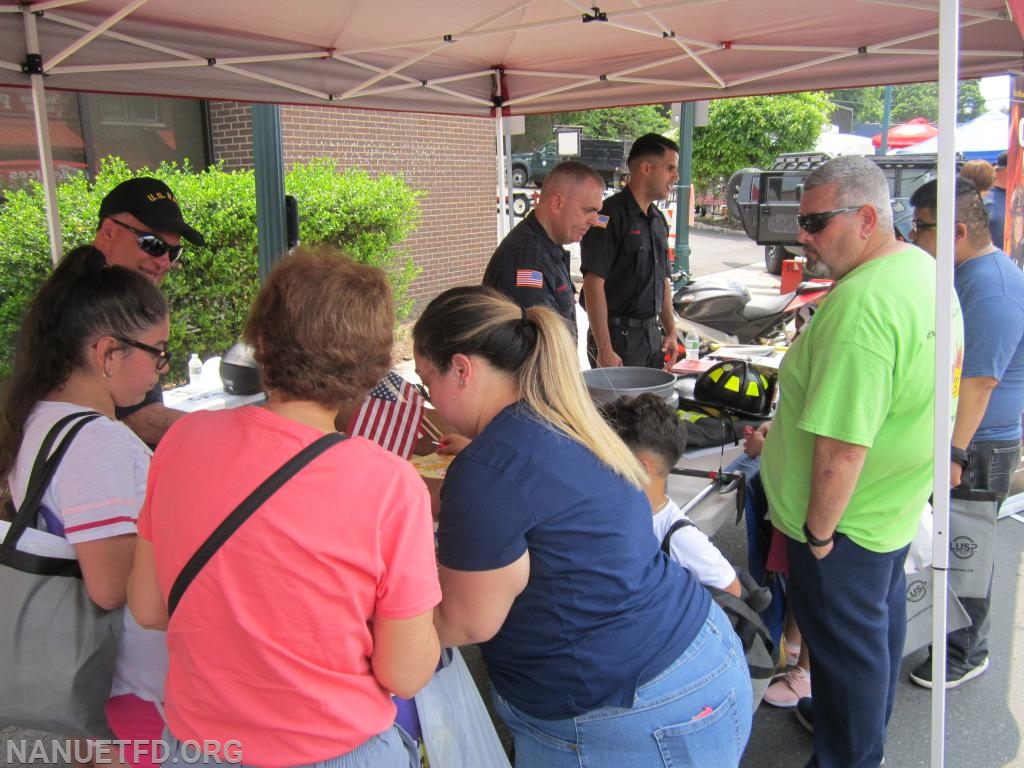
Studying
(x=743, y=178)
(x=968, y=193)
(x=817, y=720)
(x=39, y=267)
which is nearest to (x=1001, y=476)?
(x=968, y=193)

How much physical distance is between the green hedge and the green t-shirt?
4.69 m

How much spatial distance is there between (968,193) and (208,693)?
3.06 meters

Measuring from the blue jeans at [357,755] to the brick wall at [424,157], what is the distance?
8046 mm

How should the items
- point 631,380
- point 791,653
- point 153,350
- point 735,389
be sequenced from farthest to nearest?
point 735,389, point 791,653, point 631,380, point 153,350

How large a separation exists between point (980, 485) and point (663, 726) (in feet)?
7.32

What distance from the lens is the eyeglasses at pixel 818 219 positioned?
2100 mm

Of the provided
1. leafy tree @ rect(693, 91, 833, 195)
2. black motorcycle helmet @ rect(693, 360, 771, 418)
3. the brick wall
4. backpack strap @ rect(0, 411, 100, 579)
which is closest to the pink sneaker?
black motorcycle helmet @ rect(693, 360, 771, 418)

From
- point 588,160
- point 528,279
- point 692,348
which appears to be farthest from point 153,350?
point 588,160

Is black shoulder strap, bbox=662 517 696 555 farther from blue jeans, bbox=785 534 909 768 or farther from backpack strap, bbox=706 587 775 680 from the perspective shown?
blue jeans, bbox=785 534 909 768

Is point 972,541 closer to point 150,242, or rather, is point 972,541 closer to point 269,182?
point 150,242

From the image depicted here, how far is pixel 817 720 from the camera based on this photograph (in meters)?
2.30

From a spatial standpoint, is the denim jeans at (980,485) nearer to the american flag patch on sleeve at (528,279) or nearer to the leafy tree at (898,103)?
the american flag patch on sleeve at (528,279)

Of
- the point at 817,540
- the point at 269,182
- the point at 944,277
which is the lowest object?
the point at 817,540

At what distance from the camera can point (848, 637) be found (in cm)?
216
